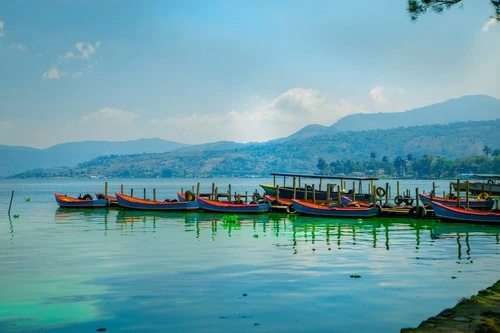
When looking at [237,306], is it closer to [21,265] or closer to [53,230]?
[21,265]

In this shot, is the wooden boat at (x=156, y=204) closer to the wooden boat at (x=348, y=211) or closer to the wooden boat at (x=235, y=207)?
the wooden boat at (x=235, y=207)

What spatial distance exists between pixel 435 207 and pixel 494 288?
26922 millimetres

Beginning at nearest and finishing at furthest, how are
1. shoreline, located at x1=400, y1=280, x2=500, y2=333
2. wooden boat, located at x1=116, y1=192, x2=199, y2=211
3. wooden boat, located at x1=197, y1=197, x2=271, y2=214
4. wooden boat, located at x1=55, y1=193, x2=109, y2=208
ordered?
1. shoreline, located at x1=400, y1=280, x2=500, y2=333
2. wooden boat, located at x1=197, y1=197, x2=271, y2=214
3. wooden boat, located at x1=116, y1=192, x2=199, y2=211
4. wooden boat, located at x1=55, y1=193, x2=109, y2=208

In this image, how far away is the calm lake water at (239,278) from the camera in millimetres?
14164

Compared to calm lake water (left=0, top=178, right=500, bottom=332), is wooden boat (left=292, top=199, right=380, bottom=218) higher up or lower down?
higher up

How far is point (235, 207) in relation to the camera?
50125 millimetres

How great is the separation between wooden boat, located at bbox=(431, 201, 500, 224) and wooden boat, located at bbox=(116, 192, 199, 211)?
73.4 ft

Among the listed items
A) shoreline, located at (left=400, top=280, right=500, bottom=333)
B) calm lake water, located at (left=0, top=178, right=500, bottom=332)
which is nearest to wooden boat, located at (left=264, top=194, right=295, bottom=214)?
calm lake water, located at (left=0, top=178, right=500, bottom=332)

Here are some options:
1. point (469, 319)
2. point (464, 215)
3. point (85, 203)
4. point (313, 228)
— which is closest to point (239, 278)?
point (469, 319)

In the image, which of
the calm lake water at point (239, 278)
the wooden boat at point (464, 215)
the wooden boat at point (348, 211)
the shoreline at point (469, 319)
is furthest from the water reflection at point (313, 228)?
the shoreline at point (469, 319)

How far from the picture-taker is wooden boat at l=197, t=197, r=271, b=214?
162 feet

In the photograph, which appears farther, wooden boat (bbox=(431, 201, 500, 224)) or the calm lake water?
wooden boat (bbox=(431, 201, 500, 224))

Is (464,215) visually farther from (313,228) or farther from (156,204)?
(156,204)

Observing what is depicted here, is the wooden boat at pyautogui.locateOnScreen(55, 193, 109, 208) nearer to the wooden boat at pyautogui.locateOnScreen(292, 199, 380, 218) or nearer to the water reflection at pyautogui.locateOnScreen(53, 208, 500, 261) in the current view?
the water reflection at pyautogui.locateOnScreen(53, 208, 500, 261)
